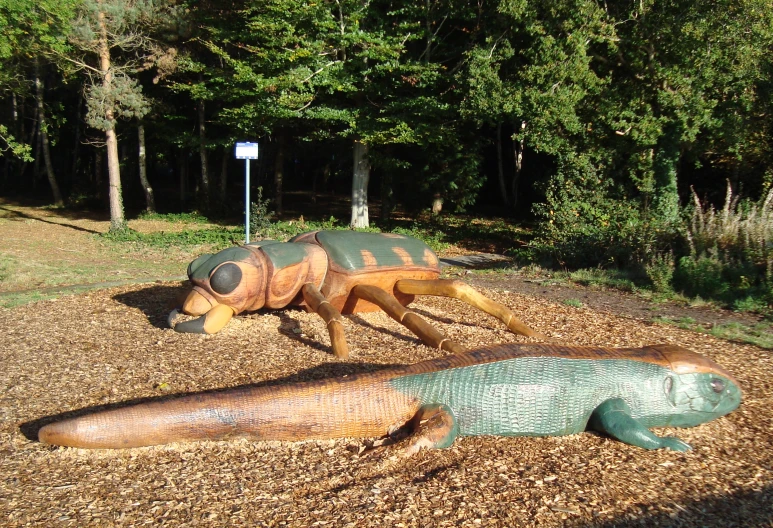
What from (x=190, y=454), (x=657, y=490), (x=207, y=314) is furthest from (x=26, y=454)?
(x=657, y=490)

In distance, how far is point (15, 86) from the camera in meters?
18.4

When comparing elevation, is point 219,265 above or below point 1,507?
above

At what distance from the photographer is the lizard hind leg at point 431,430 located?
365 centimetres

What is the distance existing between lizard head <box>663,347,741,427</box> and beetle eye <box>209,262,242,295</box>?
3.55m

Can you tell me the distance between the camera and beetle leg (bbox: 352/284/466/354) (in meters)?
5.17

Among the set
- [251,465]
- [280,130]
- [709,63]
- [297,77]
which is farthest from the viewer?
[280,130]

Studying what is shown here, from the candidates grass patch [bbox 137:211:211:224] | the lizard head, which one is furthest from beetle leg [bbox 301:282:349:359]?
grass patch [bbox 137:211:211:224]

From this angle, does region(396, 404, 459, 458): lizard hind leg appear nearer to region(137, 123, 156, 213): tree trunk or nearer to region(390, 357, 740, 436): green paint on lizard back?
region(390, 357, 740, 436): green paint on lizard back

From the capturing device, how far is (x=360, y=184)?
59.7ft

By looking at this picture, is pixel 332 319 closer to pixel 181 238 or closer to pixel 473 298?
pixel 473 298

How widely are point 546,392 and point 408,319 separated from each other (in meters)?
1.71

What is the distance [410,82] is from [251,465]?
46.9 ft

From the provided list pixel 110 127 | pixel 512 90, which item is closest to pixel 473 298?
pixel 512 90

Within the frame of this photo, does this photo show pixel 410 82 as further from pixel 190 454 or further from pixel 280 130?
pixel 190 454
